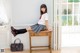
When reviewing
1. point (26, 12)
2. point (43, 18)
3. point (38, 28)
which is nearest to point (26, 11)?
point (26, 12)

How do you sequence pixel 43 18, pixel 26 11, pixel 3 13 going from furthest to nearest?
pixel 26 11 → pixel 3 13 → pixel 43 18

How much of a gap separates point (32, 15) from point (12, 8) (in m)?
0.52

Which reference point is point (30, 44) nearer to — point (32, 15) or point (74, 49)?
point (32, 15)

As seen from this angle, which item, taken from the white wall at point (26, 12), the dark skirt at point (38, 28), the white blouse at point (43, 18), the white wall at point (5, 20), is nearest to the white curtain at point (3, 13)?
the white wall at point (5, 20)

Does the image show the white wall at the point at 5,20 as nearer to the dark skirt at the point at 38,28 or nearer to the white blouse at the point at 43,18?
the dark skirt at the point at 38,28

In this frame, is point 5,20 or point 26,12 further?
point 26,12

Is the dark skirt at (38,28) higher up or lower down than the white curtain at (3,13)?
lower down

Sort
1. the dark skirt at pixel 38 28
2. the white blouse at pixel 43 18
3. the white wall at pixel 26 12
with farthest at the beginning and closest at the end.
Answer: the white wall at pixel 26 12 < the white blouse at pixel 43 18 < the dark skirt at pixel 38 28

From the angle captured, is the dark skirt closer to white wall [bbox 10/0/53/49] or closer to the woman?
the woman

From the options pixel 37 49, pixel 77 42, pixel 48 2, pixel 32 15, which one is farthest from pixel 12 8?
pixel 77 42

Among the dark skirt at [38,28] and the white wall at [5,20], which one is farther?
the white wall at [5,20]

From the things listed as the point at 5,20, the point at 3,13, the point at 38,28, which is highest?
the point at 3,13

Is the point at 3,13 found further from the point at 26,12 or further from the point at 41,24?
the point at 41,24

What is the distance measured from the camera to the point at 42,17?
13.9 feet
